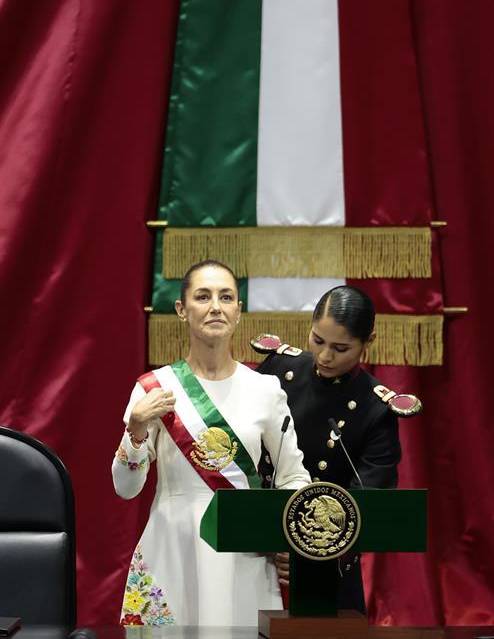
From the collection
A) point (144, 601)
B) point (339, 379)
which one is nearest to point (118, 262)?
point (339, 379)

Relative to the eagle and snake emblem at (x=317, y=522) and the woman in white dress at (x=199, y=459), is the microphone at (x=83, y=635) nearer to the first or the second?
the eagle and snake emblem at (x=317, y=522)

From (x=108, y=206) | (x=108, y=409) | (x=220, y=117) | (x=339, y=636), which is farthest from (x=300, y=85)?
(x=339, y=636)

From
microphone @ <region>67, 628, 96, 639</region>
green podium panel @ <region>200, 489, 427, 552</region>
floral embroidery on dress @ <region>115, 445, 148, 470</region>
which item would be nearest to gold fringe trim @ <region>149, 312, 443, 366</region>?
floral embroidery on dress @ <region>115, 445, 148, 470</region>

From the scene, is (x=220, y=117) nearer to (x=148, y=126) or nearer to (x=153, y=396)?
(x=148, y=126)

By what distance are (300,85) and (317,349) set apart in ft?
4.13

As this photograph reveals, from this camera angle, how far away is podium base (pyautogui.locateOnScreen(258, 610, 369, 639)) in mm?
1767

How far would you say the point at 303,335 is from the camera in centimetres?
339

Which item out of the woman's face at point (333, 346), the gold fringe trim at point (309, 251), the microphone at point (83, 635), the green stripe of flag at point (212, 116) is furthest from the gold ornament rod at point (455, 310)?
the microphone at point (83, 635)

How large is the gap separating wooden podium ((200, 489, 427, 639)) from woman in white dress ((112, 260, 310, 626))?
455 mm

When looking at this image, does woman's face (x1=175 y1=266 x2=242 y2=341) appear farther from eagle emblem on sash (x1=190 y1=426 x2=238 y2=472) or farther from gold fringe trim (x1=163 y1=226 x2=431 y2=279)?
gold fringe trim (x1=163 y1=226 x2=431 y2=279)

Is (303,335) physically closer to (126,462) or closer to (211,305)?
(211,305)

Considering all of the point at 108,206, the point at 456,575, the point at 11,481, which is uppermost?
the point at 108,206

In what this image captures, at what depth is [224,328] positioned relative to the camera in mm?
2393

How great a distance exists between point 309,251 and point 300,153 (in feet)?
1.01
